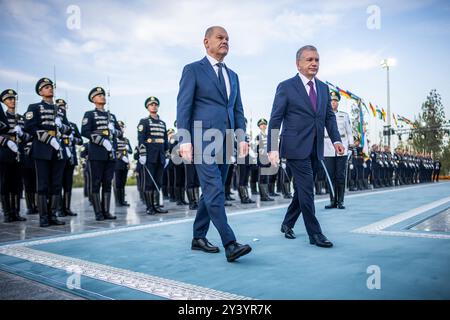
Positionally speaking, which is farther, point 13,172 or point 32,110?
point 13,172

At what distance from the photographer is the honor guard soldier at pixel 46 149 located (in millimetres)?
6191

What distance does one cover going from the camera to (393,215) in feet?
20.4

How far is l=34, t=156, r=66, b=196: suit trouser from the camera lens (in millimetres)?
6242

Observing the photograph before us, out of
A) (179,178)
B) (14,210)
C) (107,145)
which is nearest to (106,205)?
(107,145)

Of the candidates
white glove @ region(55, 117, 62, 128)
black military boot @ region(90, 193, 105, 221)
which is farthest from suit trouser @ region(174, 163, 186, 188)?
white glove @ region(55, 117, 62, 128)

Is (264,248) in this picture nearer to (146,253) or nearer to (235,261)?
(235,261)

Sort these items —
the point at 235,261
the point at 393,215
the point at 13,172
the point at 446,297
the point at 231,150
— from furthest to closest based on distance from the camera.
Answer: the point at 13,172, the point at 393,215, the point at 231,150, the point at 235,261, the point at 446,297

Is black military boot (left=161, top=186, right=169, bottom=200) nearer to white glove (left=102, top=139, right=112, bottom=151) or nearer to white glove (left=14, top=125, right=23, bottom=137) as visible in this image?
white glove (left=14, top=125, right=23, bottom=137)

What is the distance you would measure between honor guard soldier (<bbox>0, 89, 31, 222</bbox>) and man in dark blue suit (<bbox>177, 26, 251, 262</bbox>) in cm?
433

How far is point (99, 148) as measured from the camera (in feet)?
22.5

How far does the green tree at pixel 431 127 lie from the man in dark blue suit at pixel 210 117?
41617 mm

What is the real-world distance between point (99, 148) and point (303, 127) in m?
4.02
